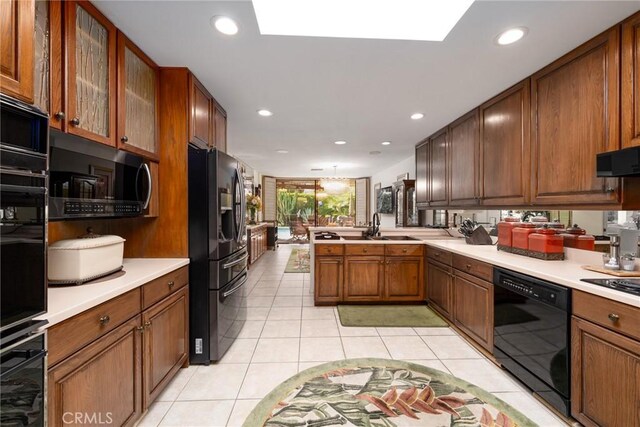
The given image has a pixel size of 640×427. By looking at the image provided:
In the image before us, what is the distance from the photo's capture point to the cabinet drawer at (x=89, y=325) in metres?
1.02

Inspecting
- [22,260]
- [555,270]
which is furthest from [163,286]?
[555,270]

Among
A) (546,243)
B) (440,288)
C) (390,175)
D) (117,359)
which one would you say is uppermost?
(390,175)

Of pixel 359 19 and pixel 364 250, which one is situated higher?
pixel 359 19

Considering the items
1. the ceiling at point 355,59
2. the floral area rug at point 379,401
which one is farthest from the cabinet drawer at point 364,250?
the ceiling at point 355,59

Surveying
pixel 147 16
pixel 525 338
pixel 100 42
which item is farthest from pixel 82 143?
pixel 525 338

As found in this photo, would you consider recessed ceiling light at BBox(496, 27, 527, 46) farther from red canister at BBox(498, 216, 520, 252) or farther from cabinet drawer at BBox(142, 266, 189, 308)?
cabinet drawer at BBox(142, 266, 189, 308)

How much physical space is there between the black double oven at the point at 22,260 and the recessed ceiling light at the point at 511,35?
8.17 feet

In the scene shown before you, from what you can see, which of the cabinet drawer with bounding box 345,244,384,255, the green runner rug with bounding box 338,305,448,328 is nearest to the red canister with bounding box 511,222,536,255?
the green runner rug with bounding box 338,305,448,328

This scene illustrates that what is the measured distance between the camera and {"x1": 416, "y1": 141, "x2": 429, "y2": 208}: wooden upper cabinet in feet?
14.4

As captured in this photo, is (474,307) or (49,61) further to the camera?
(474,307)

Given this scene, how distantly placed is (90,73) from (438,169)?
Result: 13.0ft

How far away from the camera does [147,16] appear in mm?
1604

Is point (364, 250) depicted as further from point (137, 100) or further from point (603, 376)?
point (137, 100)

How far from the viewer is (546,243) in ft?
7.13
